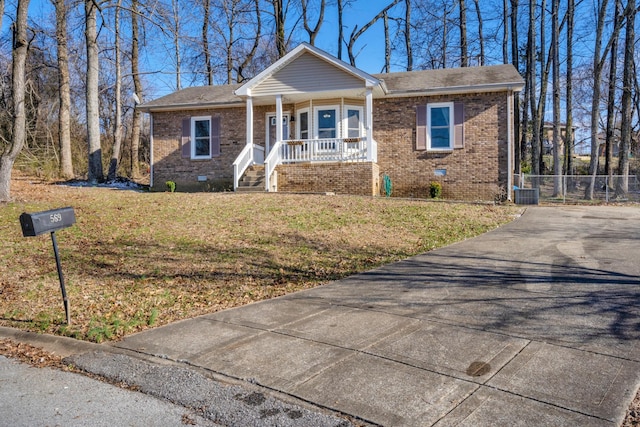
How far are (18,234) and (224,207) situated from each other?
4.71 meters

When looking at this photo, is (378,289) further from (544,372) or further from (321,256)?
(544,372)

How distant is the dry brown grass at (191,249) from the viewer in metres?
5.88

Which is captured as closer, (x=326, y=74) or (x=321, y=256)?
(x=321, y=256)

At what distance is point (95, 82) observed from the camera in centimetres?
2027

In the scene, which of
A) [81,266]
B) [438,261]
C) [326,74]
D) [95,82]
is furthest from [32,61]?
[438,261]

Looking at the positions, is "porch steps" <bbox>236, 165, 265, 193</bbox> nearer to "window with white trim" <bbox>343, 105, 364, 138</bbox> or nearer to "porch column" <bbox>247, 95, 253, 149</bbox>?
"porch column" <bbox>247, 95, 253, 149</bbox>

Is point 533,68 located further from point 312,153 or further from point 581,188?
point 312,153

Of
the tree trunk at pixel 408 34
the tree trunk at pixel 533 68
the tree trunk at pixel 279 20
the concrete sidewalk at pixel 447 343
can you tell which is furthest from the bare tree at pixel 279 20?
the concrete sidewalk at pixel 447 343

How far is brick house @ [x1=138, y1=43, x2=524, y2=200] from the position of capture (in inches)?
661

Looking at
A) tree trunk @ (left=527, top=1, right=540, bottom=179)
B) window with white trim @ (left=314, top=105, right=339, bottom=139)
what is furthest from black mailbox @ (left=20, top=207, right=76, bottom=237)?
tree trunk @ (left=527, top=1, right=540, bottom=179)

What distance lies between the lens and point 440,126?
17484 millimetres

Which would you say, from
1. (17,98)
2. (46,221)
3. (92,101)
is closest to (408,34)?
(92,101)

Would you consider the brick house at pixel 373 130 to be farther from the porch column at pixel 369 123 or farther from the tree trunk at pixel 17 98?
the tree trunk at pixel 17 98

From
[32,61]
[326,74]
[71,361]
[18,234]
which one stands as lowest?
[71,361]
